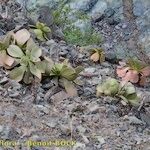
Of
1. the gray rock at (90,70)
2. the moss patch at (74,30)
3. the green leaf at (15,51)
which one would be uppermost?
the green leaf at (15,51)

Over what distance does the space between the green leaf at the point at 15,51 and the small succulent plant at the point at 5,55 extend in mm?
42

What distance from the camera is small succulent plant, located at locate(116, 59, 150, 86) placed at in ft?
16.2

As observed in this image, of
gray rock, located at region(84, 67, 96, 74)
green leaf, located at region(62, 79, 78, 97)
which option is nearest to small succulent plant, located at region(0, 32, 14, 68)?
green leaf, located at region(62, 79, 78, 97)

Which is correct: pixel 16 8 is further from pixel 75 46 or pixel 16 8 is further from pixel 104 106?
pixel 104 106

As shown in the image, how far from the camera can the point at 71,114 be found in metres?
3.93

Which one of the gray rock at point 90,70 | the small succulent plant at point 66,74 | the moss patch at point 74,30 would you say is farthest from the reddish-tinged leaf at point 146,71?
the moss patch at point 74,30

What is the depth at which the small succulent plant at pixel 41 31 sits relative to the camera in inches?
205

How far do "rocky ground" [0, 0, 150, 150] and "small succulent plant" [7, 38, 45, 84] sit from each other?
0.23 ft

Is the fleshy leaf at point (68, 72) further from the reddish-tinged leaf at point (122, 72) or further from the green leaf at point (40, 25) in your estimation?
the green leaf at point (40, 25)

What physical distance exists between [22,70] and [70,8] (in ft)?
6.94

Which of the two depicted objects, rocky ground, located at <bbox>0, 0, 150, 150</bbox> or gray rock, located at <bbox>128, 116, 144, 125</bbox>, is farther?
gray rock, located at <bbox>128, 116, 144, 125</bbox>

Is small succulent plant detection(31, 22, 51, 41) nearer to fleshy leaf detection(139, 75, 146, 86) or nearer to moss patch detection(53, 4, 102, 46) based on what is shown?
moss patch detection(53, 4, 102, 46)

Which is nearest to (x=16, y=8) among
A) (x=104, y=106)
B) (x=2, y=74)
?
(x=2, y=74)

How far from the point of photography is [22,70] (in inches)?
165
